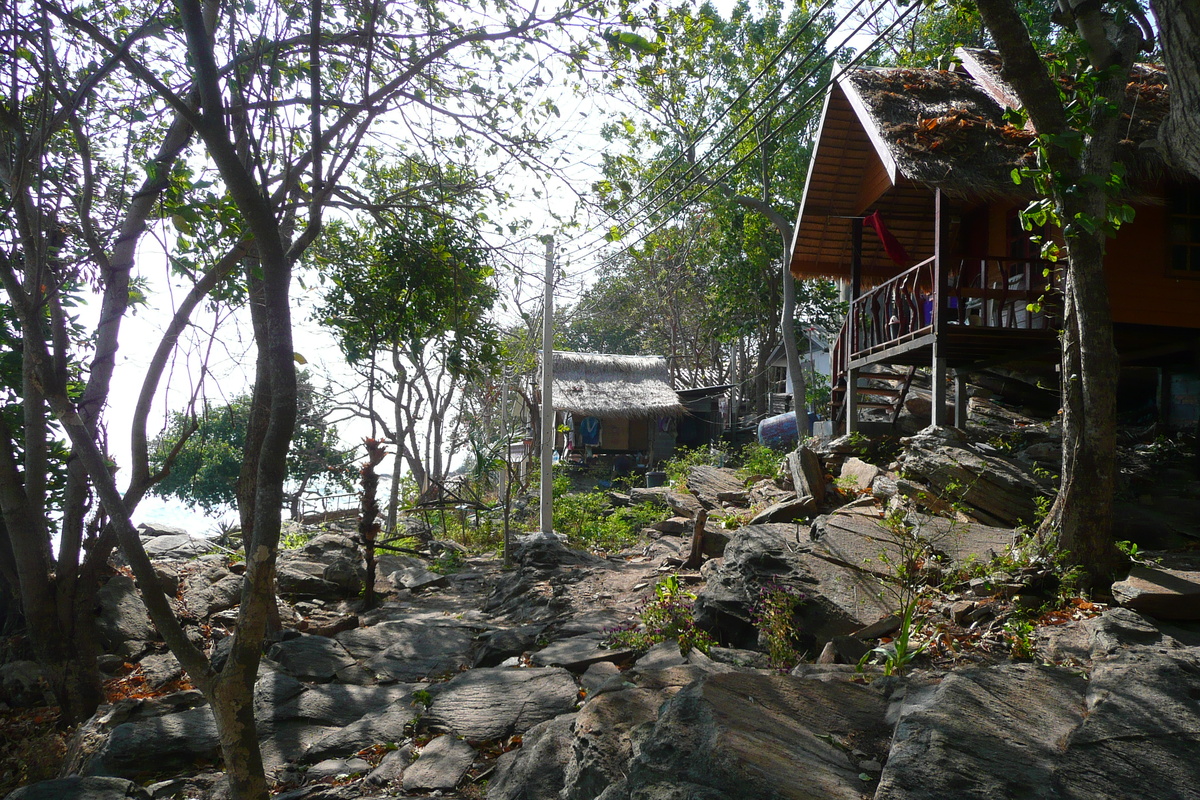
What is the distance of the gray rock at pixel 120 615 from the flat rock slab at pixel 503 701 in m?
3.88

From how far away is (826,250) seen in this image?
1342cm

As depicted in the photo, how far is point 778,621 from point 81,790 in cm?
405

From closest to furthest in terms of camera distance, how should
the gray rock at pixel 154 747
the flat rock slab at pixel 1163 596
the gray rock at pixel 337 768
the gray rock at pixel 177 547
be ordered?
the gray rock at pixel 337 768, the gray rock at pixel 154 747, the flat rock slab at pixel 1163 596, the gray rock at pixel 177 547

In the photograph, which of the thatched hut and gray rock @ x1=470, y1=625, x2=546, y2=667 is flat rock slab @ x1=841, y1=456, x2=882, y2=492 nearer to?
gray rock @ x1=470, y1=625, x2=546, y2=667

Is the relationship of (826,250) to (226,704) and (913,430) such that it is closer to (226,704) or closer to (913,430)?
(913,430)

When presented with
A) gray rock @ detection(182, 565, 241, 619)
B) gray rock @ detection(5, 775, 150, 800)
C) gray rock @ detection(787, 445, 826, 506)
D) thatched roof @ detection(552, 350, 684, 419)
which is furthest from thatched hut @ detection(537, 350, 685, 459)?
gray rock @ detection(5, 775, 150, 800)

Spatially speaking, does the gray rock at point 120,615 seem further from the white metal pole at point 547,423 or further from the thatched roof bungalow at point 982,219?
the thatched roof bungalow at point 982,219

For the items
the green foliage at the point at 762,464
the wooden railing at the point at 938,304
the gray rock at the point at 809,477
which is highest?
the wooden railing at the point at 938,304

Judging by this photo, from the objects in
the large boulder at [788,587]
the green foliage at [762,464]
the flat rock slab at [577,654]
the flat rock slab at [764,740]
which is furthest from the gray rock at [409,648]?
the green foliage at [762,464]

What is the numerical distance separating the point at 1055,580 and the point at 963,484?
71.1 inches

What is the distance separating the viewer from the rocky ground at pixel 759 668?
2.97 m

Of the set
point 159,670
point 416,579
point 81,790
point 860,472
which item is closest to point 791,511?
point 860,472

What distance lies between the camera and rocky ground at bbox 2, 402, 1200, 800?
2.97 m

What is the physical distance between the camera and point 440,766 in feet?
14.4
